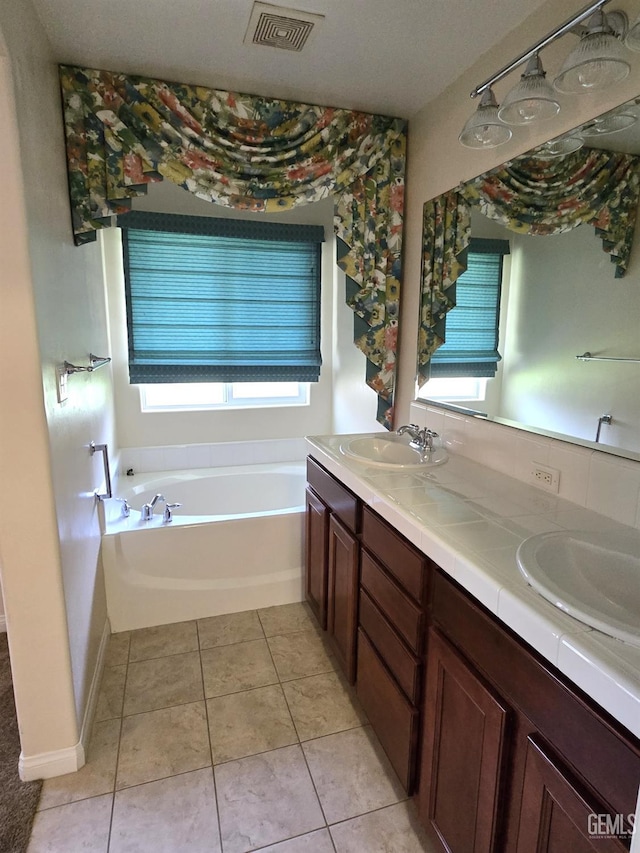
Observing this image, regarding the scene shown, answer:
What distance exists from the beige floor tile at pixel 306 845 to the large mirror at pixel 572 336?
1.37 metres

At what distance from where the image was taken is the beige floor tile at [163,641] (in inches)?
82.7

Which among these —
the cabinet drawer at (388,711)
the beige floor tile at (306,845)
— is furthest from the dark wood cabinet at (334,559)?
the beige floor tile at (306,845)

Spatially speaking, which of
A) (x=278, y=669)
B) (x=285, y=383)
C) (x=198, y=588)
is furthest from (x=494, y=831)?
(x=285, y=383)

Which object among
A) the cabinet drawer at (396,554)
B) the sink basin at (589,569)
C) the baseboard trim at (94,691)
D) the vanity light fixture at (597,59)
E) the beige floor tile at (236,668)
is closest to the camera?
the sink basin at (589,569)

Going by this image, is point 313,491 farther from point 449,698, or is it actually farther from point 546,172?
point 546,172

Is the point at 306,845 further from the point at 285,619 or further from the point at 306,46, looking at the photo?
A: the point at 306,46

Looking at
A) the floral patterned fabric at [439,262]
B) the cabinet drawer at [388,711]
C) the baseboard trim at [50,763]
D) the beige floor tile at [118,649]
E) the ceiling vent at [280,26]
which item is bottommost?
the beige floor tile at [118,649]

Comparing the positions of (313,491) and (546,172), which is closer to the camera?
(546,172)

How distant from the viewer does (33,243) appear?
4.30 feet

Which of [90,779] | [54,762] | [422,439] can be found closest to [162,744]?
[90,779]

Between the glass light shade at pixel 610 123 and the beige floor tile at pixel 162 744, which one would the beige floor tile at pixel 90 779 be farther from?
the glass light shade at pixel 610 123

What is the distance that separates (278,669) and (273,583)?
0.50 metres

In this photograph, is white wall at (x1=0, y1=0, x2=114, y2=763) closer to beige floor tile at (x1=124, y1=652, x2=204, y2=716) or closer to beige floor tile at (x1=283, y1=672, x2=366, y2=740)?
beige floor tile at (x1=124, y1=652, x2=204, y2=716)

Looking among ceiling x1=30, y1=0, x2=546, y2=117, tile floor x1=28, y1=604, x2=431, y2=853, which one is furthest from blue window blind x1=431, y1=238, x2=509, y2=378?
tile floor x1=28, y1=604, x2=431, y2=853
